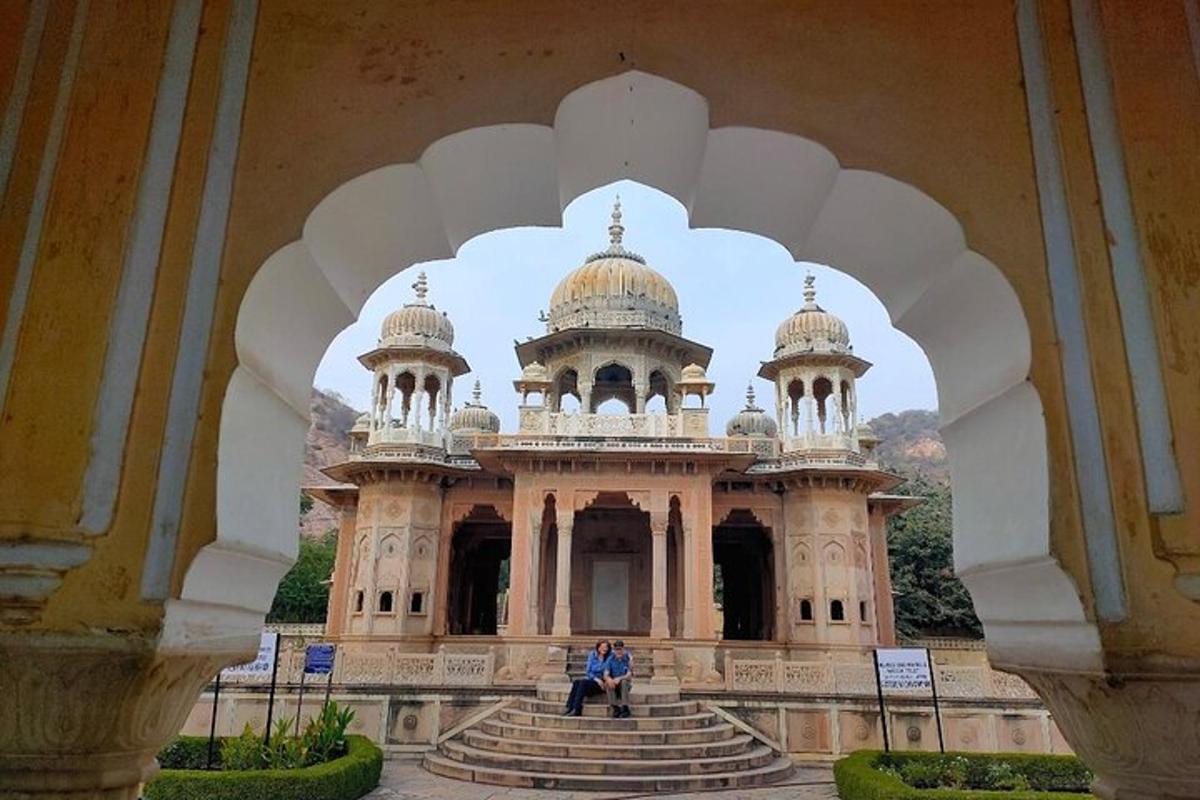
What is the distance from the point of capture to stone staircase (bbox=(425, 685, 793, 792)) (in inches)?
446

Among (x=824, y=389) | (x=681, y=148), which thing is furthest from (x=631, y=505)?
(x=681, y=148)

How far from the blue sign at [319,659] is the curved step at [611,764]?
258cm

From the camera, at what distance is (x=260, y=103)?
8.51 feet

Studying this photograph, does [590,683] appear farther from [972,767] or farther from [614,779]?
[972,767]

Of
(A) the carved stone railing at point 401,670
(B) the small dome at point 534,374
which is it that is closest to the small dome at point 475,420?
(B) the small dome at point 534,374

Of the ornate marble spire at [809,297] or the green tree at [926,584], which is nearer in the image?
the ornate marble spire at [809,297]

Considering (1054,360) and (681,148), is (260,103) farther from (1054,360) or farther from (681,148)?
(1054,360)

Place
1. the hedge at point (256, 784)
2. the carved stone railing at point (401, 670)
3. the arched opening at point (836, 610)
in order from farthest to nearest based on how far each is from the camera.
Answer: the arched opening at point (836, 610), the carved stone railing at point (401, 670), the hedge at point (256, 784)

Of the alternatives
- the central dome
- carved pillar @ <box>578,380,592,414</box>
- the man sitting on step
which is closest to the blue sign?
the man sitting on step

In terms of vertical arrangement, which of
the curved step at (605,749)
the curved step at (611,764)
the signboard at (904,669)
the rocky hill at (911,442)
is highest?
the rocky hill at (911,442)

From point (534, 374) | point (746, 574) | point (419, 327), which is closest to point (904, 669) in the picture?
point (534, 374)

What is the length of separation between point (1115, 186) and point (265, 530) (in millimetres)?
2837

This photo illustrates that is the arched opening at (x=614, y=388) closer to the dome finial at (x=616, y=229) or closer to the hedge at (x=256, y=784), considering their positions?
Result: the dome finial at (x=616, y=229)

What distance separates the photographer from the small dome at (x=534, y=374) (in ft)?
62.7
